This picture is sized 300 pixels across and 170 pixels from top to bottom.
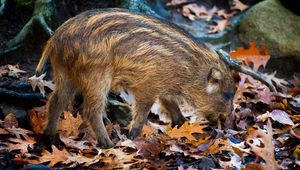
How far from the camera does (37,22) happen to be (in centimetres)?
761

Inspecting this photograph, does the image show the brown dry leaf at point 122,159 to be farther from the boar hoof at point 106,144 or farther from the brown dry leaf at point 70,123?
the brown dry leaf at point 70,123

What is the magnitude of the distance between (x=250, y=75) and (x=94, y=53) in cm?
315

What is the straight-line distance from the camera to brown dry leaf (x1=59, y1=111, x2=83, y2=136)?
6.04 meters

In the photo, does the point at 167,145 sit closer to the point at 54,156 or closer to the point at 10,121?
the point at 54,156

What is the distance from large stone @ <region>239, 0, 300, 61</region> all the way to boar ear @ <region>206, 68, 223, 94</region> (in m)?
3.44

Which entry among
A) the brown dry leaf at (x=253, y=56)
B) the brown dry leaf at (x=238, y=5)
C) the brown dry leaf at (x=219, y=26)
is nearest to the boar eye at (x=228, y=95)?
the brown dry leaf at (x=253, y=56)

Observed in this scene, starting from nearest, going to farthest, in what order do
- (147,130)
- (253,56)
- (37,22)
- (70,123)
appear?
(70,123)
(147,130)
(37,22)
(253,56)

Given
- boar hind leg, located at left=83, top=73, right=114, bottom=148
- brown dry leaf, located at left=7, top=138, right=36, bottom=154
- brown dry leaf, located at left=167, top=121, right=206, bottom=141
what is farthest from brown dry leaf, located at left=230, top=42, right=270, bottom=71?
brown dry leaf, located at left=7, top=138, right=36, bottom=154

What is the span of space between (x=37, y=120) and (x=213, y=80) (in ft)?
6.56

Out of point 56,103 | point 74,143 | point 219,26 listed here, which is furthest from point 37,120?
point 219,26

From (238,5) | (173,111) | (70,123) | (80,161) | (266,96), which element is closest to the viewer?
(80,161)

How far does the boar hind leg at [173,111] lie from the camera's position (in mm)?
6547

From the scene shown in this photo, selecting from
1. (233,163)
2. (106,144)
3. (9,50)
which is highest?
(9,50)

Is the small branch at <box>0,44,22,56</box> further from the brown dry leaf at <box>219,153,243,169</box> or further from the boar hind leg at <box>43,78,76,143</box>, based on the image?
the brown dry leaf at <box>219,153,243,169</box>
